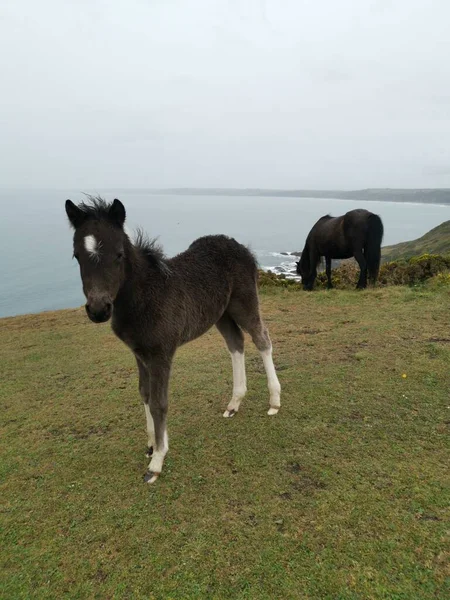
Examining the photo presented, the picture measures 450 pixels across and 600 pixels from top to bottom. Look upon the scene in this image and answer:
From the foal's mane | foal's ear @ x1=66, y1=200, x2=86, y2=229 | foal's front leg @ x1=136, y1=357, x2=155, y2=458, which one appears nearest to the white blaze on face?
foal's ear @ x1=66, y1=200, x2=86, y2=229

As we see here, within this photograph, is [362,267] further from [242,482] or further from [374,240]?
[242,482]

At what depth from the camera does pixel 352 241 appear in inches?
400

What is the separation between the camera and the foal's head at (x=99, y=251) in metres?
2.87

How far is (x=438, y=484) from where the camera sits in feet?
10.5

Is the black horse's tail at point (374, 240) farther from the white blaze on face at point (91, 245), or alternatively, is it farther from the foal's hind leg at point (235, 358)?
the white blaze on face at point (91, 245)

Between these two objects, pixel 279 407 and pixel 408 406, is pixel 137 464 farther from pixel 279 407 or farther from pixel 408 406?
pixel 408 406

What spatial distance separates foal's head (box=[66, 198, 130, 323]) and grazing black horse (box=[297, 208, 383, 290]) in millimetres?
8249

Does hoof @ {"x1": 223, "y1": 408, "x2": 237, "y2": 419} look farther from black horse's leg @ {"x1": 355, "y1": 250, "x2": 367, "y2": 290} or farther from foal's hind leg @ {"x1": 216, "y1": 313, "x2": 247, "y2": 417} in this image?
black horse's leg @ {"x1": 355, "y1": 250, "x2": 367, "y2": 290}

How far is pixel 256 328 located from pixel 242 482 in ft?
5.98

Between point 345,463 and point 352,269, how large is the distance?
10.3 metres

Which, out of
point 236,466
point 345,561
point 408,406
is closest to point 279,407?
point 236,466

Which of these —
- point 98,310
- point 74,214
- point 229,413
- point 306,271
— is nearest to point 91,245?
point 74,214

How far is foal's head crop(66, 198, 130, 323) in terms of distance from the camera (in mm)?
2869

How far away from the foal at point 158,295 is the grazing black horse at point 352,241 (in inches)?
251
